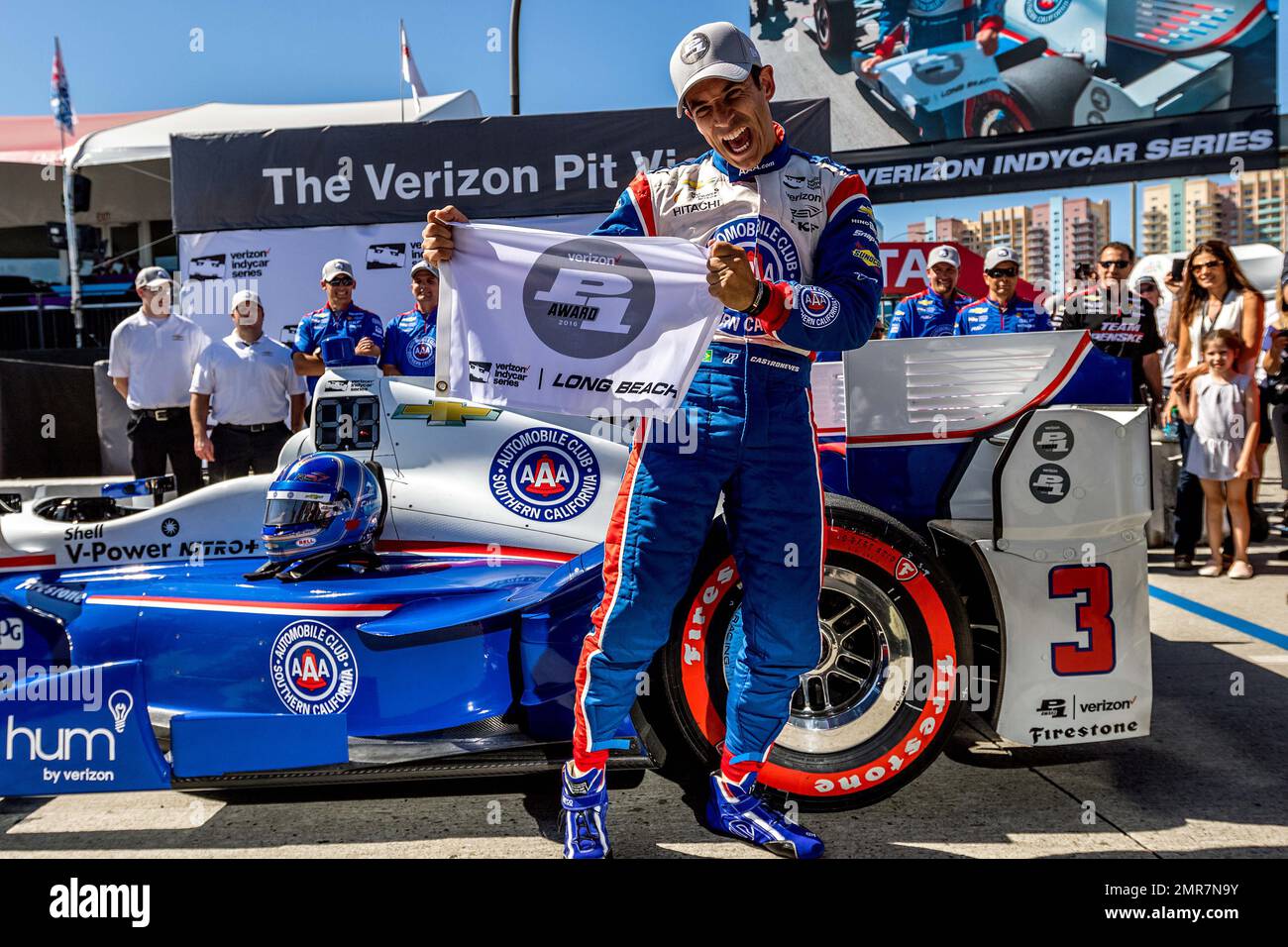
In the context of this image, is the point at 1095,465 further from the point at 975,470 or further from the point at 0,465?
the point at 0,465

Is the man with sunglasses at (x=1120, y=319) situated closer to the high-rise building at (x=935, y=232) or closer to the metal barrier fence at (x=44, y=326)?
the high-rise building at (x=935, y=232)

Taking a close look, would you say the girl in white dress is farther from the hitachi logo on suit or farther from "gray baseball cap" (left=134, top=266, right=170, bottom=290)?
"gray baseball cap" (left=134, top=266, right=170, bottom=290)

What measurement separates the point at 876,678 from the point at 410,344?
3.44m

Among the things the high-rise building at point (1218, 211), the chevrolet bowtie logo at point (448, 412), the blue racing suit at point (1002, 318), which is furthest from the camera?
the high-rise building at point (1218, 211)

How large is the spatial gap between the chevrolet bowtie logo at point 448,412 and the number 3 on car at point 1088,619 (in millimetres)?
1823

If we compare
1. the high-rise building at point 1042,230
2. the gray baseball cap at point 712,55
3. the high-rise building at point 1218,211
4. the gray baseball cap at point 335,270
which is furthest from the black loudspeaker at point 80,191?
the high-rise building at point 1218,211

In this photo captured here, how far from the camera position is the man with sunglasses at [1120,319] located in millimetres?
5922

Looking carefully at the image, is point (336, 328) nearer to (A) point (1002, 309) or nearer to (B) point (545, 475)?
(B) point (545, 475)

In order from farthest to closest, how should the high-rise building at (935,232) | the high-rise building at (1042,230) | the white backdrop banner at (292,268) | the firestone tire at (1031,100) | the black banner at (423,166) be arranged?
1. the high-rise building at (1042,230)
2. the firestone tire at (1031,100)
3. the high-rise building at (935,232)
4. the white backdrop banner at (292,268)
5. the black banner at (423,166)

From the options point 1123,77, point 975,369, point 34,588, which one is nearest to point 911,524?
point 975,369

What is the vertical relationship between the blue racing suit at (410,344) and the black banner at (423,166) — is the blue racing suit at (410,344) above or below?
below

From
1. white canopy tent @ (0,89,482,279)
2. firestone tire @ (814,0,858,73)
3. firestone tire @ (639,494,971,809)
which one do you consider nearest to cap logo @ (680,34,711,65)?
firestone tire @ (639,494,971,809)

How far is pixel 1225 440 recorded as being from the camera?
233 inches
